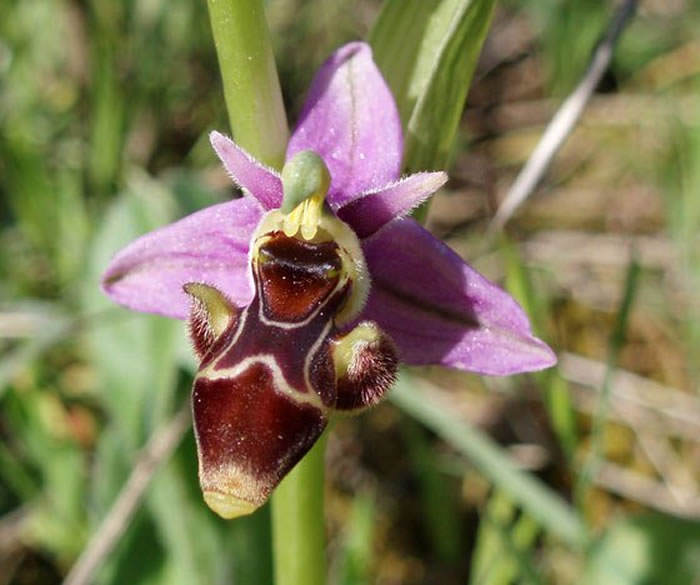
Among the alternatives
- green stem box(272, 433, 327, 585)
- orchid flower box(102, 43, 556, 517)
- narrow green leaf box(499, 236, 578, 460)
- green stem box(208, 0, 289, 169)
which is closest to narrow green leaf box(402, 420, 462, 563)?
narrow green leaf box(499, 236, 578, 460)

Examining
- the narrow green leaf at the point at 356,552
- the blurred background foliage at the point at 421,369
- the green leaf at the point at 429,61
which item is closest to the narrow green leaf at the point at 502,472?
the blurred background foliage at the point at 421,369

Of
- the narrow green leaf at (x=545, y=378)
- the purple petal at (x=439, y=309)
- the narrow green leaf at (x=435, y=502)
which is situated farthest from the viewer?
the narrow green leaf at (x=435, y=502)

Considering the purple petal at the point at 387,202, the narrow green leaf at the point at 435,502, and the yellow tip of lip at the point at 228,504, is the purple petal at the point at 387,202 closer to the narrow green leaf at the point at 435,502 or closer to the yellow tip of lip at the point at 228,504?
the yellow tip of lip at the point at 228,504

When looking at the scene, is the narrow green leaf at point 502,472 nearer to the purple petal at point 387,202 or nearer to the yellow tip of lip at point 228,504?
the purple petal at point 387,202

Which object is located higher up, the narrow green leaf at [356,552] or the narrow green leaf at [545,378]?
the narrow green leaf at [545,378]

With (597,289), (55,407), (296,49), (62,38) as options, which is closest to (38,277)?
(55,407)

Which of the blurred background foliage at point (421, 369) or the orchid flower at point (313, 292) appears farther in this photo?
the blurred background foliage at point (421, 369)

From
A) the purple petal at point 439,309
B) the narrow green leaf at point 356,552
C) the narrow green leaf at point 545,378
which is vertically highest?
the purple petal at point 439,309

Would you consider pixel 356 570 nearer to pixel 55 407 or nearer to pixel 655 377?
pixel 55 407

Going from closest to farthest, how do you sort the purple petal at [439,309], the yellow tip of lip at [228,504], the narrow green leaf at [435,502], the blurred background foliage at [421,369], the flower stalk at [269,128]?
the yellow tip of lip at [228,504], the flower stalk at [269,128], the purple petal at [439,309], the blurred background foliage at [421,369], the narrow green leaf at [435,502]
